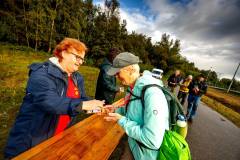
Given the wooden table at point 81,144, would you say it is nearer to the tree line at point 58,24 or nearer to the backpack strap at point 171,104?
the backpack strap at point 171,104

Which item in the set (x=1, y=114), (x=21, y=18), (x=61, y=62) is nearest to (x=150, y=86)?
(x=61, y=62)

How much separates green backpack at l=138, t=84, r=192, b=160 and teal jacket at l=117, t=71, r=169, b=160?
0.25ft

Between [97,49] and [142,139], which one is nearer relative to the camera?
[142,139]

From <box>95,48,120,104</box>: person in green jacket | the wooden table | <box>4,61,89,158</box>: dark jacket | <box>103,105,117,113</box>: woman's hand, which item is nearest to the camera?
<box>4,61,89,158</box>: dark jacket

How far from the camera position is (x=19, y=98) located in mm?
7336

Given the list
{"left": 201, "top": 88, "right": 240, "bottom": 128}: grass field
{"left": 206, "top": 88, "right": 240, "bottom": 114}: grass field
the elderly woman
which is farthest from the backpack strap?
{"left": 206, "top": 88, "right": 240, "bottom": 114}: grass field

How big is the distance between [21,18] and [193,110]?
32.6m

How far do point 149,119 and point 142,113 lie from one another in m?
0.22

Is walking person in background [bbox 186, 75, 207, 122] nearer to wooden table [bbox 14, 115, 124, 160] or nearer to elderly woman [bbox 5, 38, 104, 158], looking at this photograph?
wooden table [bbox 14, 115, 124, 160]

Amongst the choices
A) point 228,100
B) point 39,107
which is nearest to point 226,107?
point 228,100

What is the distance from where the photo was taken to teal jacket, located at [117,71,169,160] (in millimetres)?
1508

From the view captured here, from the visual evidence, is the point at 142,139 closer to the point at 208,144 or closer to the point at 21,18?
the point at 208,144

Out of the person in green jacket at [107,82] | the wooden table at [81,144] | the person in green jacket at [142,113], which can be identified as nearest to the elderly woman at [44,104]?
the wooden table at [81,144]

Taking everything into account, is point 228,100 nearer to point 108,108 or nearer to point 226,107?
point 226,107
